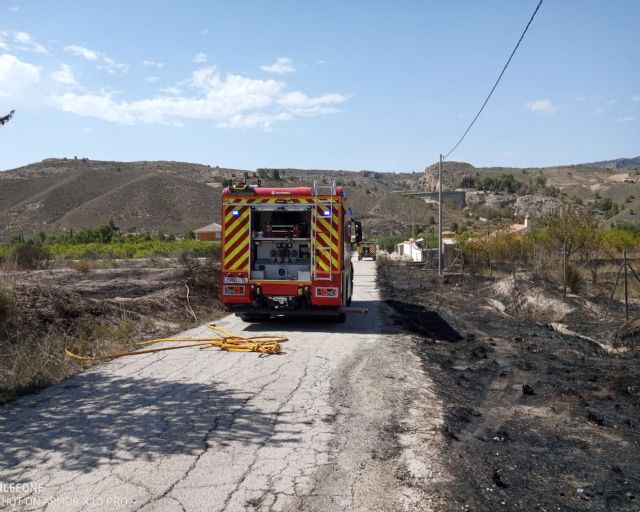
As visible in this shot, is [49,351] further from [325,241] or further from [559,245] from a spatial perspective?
[559,245]

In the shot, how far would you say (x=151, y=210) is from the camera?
8556cm

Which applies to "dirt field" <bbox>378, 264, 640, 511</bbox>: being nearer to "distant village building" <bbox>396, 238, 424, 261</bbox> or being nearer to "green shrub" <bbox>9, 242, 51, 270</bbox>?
"green shrub" <bbox>9, 242, 51, 270</bbox>

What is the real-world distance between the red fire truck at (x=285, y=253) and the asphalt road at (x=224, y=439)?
353 cm

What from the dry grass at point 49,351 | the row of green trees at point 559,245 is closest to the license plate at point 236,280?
the dry grass at point 49,351

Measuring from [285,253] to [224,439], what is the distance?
7.84 m

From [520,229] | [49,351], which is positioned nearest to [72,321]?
[49,351]

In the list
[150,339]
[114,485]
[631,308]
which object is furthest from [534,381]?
[631,308]

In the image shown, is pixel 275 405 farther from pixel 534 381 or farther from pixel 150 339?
pixel 150 339

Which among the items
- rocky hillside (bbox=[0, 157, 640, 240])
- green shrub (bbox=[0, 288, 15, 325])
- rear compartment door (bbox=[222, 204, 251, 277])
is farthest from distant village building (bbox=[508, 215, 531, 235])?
green shrub (bbox=[0, 288, 15, 325])

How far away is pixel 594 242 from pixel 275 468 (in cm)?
2592

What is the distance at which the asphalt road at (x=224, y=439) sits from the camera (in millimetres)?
4438

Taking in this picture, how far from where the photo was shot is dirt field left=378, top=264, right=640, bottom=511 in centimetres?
470

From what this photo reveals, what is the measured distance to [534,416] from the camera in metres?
6.82

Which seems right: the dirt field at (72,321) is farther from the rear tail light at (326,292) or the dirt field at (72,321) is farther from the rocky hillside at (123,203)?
the rocky hillside at (123,203)
